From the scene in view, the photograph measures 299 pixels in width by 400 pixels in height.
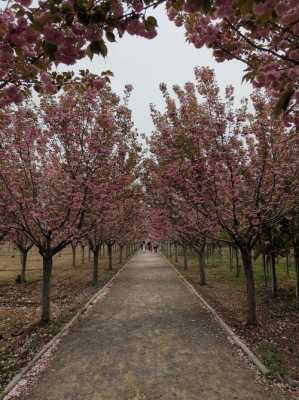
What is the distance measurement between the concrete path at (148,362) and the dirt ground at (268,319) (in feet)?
2.35

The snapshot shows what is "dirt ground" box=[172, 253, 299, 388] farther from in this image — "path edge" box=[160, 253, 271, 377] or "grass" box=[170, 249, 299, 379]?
"path edge" box=[160, 253, 271, 377]

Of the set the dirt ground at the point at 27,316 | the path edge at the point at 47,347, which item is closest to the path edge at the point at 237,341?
the path edge at the point at 47,347

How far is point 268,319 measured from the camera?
1138 centimetres

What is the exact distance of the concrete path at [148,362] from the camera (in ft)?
19.2

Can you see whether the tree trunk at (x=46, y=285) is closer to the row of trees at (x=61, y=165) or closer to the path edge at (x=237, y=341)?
the row of trees at (x=61, y=165)

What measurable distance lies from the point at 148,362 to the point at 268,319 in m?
6.08

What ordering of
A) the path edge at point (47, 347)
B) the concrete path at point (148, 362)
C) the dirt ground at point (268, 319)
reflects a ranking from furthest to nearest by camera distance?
the dirt ground at point (268, 319) → the path edge at point (47, 347) → the concrete path at point (148, 362)

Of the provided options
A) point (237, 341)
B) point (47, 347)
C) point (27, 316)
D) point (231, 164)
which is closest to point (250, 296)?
point (237, 341)

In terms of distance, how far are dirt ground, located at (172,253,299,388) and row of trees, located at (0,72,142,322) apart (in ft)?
21.2

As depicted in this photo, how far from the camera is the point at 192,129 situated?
9953 mm

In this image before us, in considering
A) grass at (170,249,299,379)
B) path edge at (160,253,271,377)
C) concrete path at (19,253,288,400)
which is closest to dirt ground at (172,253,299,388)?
grass at (170,249,299,379)

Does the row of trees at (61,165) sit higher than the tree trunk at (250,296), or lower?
higher

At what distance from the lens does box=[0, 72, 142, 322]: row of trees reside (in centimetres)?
1053

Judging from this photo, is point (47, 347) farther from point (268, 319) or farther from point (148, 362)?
point (268, 319)
